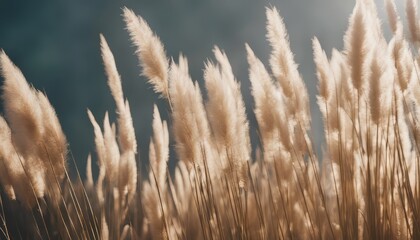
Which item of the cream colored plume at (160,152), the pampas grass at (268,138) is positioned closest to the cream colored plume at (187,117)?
the pampas grass at (268,138)

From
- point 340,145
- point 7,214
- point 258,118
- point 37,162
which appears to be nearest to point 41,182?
point 37,162

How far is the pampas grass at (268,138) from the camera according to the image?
2.05m

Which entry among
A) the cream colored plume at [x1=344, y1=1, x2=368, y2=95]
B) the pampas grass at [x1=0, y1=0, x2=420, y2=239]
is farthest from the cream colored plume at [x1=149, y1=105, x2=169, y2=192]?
the cream colored plume at [x1=344, y1=1, x2=368, y2=95]

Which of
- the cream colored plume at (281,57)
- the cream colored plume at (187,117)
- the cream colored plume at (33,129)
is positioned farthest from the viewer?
the cream colored plume at (281,57)

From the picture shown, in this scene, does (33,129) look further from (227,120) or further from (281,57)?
(281,57)

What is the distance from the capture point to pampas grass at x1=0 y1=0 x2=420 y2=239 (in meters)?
2.05

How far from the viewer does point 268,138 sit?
7.58 ft

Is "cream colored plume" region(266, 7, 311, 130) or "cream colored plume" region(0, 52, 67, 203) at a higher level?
"cream colored plume" region(266, 7, 311, 130)

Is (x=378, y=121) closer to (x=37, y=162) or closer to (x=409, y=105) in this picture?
(x=409, y=105)

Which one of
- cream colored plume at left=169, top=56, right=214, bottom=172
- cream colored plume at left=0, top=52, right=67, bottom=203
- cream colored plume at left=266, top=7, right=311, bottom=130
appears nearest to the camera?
cream colored plume at left=0, top=52, right=67, bottom=203

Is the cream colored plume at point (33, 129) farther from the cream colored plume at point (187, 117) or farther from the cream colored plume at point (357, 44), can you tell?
the cream colored plume at point (357, 44)

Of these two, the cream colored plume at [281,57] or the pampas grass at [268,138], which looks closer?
the pampas grass at [268,138]

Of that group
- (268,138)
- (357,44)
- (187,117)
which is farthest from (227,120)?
(357,44)

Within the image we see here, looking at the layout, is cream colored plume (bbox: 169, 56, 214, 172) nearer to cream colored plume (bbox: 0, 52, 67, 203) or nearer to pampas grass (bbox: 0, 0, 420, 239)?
pampas grass (bbox: 0, 0, 420, 239)
